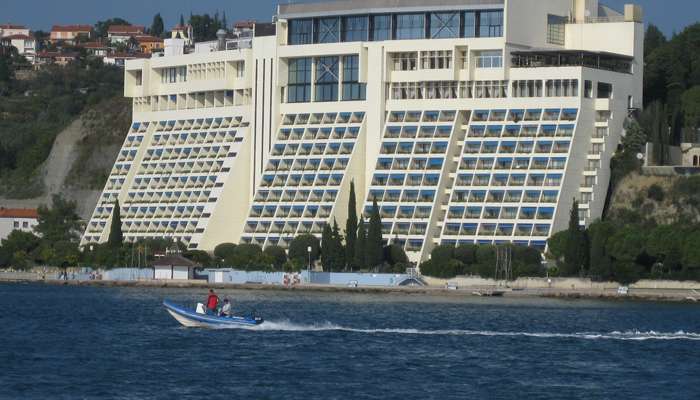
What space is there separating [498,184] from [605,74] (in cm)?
1457

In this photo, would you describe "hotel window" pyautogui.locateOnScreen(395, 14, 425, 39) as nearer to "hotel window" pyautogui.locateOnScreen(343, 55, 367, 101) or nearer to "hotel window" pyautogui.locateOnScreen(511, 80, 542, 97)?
"hotel window" pyautogui.locateOnScreen(343, 55, 367, 101)

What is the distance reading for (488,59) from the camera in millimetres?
172875

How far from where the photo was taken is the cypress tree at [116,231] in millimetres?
186375

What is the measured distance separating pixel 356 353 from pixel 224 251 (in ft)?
264

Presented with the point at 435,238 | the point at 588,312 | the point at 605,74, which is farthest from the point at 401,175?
the point at 588,312

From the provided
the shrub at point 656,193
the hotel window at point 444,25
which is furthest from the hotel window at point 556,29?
the shrub at point 656,193

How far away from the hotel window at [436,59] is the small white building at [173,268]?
94.8ft

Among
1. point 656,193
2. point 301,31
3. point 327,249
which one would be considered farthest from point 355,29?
point 656,193

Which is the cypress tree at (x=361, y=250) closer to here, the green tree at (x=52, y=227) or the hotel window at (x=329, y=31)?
the hotel window at (x=329, y=31)

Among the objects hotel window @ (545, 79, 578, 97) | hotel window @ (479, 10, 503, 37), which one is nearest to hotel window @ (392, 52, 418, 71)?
hotel window @ (479, 10, 503, 37)

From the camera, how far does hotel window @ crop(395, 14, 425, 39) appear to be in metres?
177

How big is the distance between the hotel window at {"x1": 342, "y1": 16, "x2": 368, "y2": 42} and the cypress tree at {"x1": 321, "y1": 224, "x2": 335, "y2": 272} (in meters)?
22.8

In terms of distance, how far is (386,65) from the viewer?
581ft

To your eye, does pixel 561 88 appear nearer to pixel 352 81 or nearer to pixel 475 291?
pixel 352 81
